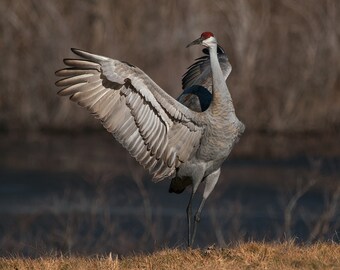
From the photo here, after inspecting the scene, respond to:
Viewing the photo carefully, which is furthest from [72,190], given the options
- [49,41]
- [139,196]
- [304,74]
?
[304,74]

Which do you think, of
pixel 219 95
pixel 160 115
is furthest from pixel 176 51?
pixel 160 115

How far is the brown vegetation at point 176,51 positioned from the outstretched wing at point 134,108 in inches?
421

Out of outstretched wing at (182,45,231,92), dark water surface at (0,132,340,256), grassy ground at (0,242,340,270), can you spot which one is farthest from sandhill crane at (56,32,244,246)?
dark water surface at (0,132,340,256)

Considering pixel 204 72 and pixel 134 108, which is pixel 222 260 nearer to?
pixel 134 108

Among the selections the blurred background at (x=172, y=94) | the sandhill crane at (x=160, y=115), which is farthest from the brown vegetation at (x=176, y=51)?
the sandhill crane at (x=160, y=115)

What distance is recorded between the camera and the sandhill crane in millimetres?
7328

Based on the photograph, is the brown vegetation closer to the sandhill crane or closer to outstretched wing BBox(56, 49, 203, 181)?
the sandhill crane

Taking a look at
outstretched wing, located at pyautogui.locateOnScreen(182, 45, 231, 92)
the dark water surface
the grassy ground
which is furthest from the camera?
the dark water surface

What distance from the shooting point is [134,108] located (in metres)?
7.48

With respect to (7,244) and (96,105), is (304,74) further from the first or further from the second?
(96,105)

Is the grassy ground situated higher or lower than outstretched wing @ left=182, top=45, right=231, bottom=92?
lower

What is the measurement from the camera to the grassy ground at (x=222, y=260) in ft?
20.8

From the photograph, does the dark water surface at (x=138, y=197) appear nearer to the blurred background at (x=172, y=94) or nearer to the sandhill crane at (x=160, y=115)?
the blurred background at (x=172, y=94)

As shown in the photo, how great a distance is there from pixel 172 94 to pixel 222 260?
39.8 feet
